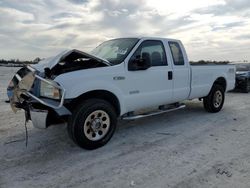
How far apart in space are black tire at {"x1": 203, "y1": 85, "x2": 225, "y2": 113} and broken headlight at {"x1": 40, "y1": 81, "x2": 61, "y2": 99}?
472cm

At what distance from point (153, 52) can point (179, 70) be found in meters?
0.85

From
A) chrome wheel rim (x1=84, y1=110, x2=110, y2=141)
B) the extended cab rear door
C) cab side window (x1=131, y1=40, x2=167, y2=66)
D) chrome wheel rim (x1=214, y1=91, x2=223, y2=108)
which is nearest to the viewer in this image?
chrome wheel rim (x1=84, y1=110, x2=110, y2=141)

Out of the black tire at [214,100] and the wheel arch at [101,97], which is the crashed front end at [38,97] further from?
the black tire at [214,100]

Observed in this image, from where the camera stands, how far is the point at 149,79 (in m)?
5.38

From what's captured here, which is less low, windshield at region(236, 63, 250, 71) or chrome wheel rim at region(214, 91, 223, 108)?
windshield at region(236, 63, 250, 71)

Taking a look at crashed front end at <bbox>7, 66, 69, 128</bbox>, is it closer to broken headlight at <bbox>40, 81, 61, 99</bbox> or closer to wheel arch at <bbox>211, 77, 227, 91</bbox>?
broken headlight at <bbox>40, 81, 61, 99</bbox>

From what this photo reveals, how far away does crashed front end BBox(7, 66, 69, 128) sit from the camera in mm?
4117

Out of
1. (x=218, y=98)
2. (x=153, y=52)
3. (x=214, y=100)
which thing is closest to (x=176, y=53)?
(x=153, y=52)

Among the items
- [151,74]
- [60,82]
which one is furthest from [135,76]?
[60,82]

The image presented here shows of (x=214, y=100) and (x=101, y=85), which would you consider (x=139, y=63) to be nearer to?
(x=101, y=85)

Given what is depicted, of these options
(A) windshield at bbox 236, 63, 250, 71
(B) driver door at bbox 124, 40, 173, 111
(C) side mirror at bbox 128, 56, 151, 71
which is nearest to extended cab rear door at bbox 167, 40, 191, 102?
(B) driver door at bbox 124, 40, 173, 111

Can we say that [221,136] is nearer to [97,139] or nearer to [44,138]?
[97,139]

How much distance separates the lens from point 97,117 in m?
4.53

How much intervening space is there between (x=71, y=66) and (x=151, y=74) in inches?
67.8
